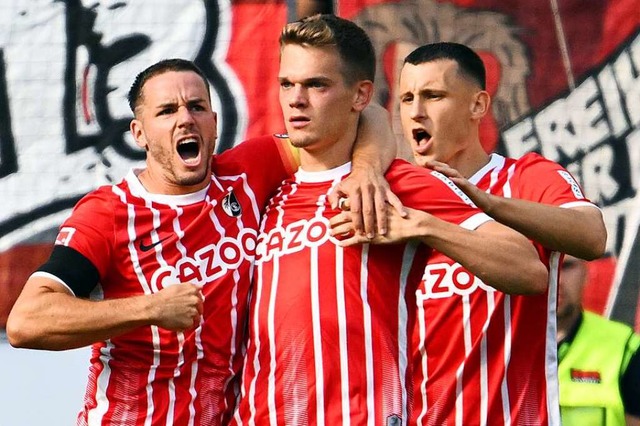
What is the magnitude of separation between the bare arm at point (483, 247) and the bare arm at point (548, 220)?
224mm

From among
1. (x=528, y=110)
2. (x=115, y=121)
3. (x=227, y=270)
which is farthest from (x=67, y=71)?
(x=227, y=270)

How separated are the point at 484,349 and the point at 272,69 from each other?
2.24 meters

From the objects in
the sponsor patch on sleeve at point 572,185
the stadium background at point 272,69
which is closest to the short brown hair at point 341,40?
the sponsor patch on sleeve at point 572,185

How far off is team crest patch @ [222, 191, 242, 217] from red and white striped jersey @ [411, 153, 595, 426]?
0.72 metres

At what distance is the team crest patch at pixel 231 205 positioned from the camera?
3910mm

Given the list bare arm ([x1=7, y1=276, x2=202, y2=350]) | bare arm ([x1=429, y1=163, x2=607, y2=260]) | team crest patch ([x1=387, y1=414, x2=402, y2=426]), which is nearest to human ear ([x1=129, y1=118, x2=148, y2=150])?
bare arm ([x1=7, y1=276, x2=202, y2=350])

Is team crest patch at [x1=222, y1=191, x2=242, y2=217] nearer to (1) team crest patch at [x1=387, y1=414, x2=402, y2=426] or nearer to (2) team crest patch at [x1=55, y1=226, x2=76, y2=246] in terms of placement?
(2) team crest patch at [x1=55, y1=226, x2=76, y2=246]

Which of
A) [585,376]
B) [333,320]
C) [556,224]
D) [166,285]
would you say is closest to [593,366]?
[585,376]

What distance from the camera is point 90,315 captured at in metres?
3.53

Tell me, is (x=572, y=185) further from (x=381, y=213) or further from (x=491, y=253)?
(x=381, y=213)

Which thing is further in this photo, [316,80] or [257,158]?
[257,158]

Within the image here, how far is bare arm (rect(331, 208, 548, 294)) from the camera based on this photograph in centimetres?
357

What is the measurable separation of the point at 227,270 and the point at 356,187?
0.46 meters

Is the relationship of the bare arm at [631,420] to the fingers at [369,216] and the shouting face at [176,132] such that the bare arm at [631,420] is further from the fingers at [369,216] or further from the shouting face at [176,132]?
the shouting face at [176,132]
